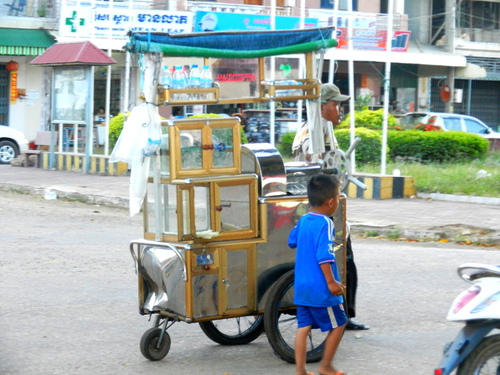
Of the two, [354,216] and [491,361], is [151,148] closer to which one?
[491,361]

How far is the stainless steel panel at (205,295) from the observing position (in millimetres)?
4938

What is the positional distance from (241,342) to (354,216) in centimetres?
631

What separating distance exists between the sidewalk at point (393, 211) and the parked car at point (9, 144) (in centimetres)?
477

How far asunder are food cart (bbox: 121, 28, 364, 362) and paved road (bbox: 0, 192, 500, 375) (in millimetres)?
278

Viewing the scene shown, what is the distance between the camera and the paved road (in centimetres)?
511

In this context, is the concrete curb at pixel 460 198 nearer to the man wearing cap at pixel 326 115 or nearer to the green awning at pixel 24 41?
the man wearing cap at pixel 326 115

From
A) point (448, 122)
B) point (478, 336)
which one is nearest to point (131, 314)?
point (478, 336)

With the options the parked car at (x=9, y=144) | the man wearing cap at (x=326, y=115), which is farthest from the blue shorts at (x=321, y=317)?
the parked car at (x=9, y=144)

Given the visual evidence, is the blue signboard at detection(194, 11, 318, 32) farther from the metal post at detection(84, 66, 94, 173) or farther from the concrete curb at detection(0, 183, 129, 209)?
the concrete curb at detection(0, 183, 129, 209)

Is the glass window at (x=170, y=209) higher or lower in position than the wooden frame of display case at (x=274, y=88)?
lower

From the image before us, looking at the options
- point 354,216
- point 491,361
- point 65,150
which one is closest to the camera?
point 491,361

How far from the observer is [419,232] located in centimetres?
1045

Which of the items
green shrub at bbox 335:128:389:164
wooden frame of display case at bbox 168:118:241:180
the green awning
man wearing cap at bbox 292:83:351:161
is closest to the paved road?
wooden frame of display case at bbox 168:118:241:180

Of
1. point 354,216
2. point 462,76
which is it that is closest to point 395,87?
point 462,76
